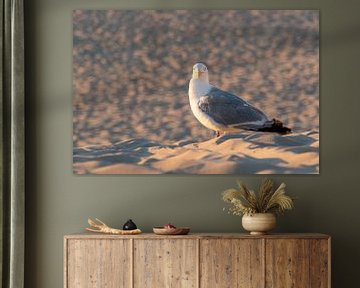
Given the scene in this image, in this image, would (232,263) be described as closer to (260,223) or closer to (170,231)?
(260,223)

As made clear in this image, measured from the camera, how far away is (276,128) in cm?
656

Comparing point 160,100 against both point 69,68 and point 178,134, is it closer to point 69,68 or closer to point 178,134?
point 178,134

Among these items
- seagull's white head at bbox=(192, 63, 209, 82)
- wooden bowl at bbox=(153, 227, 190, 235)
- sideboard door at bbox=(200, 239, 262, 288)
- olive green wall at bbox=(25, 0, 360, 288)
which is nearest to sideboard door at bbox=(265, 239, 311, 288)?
sideboard door at bbox=(200, 239, 262, 288)

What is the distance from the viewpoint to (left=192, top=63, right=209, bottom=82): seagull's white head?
6565mm

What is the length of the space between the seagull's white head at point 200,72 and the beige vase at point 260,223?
3.95 ft

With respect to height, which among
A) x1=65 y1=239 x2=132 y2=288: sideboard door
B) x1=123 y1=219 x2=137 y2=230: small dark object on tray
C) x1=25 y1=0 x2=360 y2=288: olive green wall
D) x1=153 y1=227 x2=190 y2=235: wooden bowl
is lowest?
x1=65 y1=239 x2=132 y2=288: sideboard door

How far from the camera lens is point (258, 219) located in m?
6.17

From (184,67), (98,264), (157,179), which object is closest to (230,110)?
(184,67)

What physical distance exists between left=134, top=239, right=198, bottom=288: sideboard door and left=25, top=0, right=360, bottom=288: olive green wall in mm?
484

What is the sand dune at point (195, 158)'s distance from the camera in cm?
654

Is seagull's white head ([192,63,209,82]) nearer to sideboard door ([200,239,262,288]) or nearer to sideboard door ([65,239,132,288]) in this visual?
sideboard door ([200,239,262,288])

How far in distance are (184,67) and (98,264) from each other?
1744 mm

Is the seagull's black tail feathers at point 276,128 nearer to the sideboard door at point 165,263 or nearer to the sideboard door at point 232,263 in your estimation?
the sideboard door at point 232,263

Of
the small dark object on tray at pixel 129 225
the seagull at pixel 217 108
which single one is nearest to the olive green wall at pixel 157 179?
the small dark object on tray at pixel 129 225
